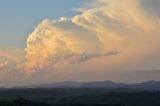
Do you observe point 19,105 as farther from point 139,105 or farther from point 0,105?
point 139,105

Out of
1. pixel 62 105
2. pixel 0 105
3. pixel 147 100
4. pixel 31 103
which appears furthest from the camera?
pixel 147 100

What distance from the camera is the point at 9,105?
396ft

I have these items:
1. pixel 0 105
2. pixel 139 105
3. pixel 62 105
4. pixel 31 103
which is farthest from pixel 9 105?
pixel 139 105

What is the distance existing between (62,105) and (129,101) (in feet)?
142

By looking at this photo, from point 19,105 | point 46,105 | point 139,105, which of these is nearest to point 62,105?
point 46,105

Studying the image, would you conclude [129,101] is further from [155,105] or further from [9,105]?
[9,105]

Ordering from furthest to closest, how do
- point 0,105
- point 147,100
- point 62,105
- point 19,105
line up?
point 147,100, point 62,105, point 19,105, point 0,105

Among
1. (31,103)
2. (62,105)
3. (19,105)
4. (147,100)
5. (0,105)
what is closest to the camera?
(0,105)

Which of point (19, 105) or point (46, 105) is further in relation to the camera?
point (46, 105)

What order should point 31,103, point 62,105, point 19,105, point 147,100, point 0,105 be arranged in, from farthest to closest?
point 147,100
point 62,105
point 31,103
point 19,105
point 0,105

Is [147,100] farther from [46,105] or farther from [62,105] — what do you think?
[46,105]

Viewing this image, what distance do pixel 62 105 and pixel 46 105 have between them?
18.5m

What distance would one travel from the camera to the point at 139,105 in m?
170

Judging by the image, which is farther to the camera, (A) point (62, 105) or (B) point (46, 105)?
(A) point (62, 105)
